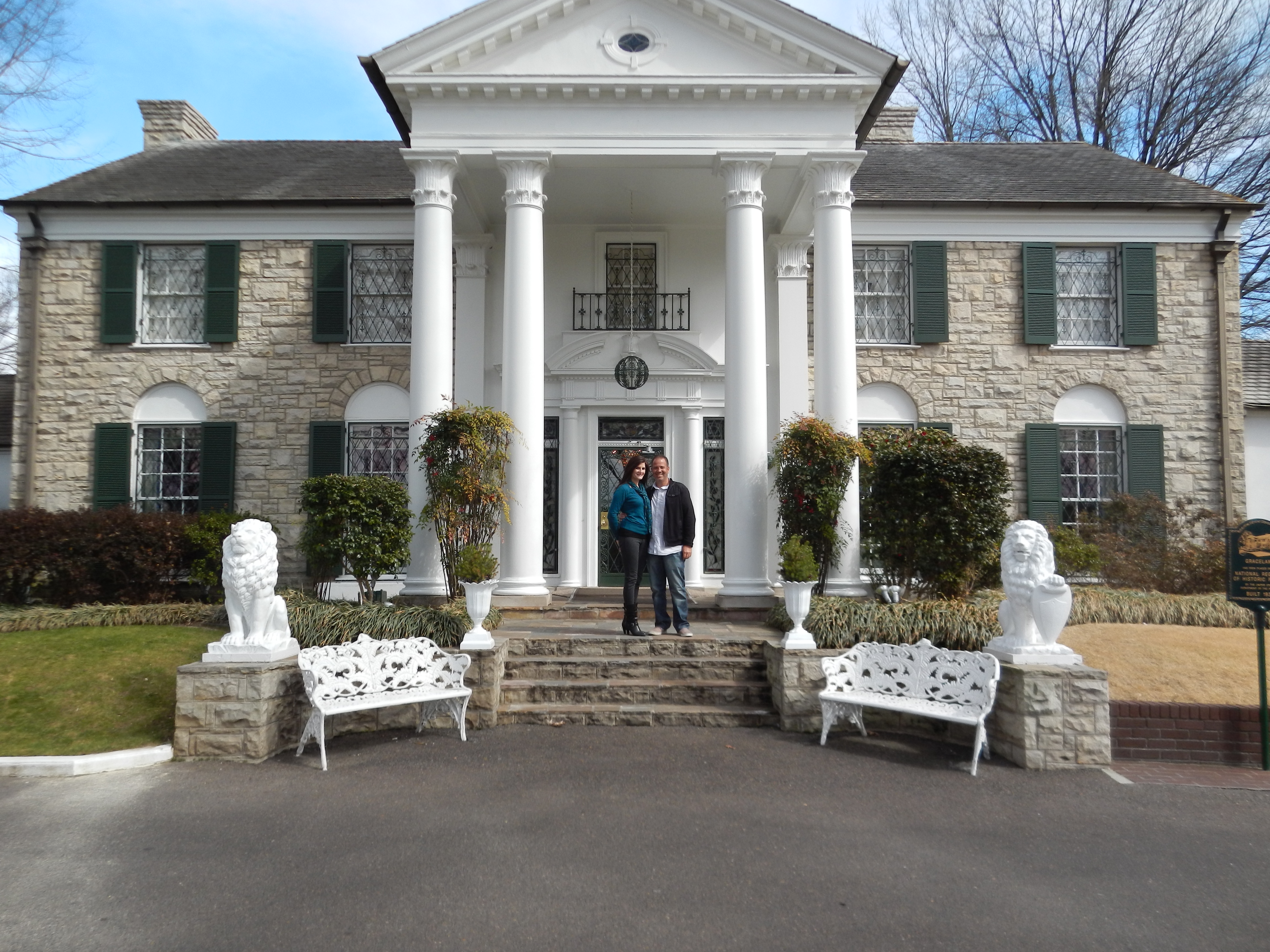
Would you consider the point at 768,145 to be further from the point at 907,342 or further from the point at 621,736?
the point at 621,736

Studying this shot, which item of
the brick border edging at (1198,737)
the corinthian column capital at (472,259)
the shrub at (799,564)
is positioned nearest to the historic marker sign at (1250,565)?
the brick border edging at (1198,737)

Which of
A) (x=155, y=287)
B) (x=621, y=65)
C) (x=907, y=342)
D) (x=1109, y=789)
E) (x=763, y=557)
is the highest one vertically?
(x=621, y=65)

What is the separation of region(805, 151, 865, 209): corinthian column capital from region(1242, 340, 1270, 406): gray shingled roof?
8502mm

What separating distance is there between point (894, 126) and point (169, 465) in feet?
44.5

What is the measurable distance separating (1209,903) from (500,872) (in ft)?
10.5

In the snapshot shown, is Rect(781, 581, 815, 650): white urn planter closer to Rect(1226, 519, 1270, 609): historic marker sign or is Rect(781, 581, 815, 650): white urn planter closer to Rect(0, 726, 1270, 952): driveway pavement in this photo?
Rect(0, 726, 1270, 952): driveway pavement

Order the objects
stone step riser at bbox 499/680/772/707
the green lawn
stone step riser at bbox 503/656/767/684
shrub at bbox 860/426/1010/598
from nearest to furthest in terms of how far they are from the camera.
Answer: the green lawn → stone step riser at bbox 499/680/772/707 → stone step riser at bbox 503/656/767/684 → shrub at bbox 860/426/1010/598

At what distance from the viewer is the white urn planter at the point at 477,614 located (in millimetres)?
6824

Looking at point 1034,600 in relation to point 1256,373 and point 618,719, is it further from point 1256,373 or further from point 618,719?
point 1256,373

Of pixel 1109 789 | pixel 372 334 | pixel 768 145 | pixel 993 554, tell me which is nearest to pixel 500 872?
pixel 1109 789

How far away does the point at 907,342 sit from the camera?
1262cm

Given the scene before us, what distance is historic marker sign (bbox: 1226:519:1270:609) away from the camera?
624 cm

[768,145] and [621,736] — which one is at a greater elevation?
[768,145]

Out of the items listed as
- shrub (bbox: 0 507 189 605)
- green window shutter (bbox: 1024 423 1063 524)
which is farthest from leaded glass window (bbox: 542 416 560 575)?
green window shutter (bbox: 1024 423 1063 524)
